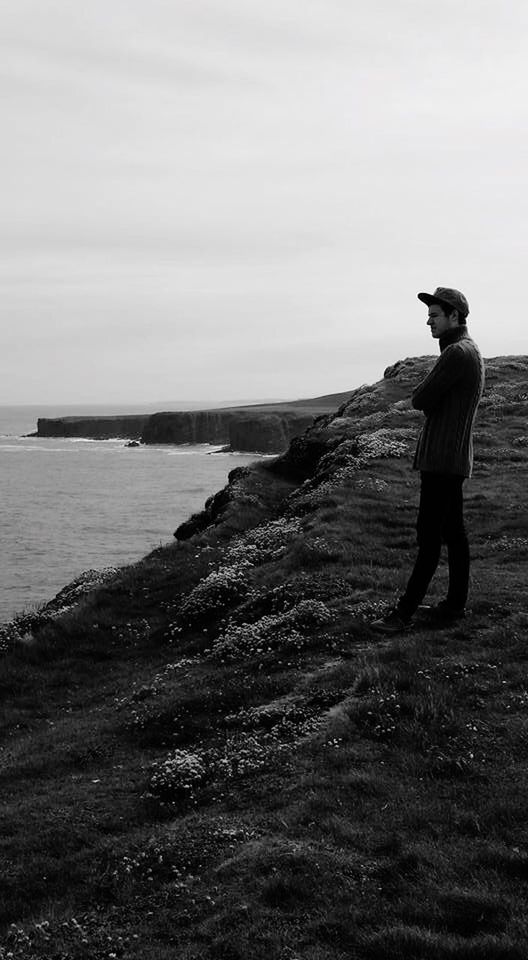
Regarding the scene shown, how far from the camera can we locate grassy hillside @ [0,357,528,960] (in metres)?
6.82

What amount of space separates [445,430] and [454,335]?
4.69 feet

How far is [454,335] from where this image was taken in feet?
40.4

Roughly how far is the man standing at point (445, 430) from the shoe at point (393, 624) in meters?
0.03

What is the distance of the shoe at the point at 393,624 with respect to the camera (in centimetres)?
1269

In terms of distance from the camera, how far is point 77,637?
59.6 ft

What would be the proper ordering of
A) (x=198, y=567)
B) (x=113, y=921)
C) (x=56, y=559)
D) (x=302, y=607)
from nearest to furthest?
(x=113, y=921) < (x=302, y=607) < (x=198, y=567) < (x=56, y=559)

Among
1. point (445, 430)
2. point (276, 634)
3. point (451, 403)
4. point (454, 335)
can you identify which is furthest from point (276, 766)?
point (454, 335)

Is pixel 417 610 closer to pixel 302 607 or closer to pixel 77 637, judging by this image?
pixel 302 607

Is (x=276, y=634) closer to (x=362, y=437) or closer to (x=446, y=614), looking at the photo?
(x=446, y=614)

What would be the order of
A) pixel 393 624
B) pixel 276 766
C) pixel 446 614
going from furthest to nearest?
1. pixel 446 614
2. pixel 393 624
3. pixel 276 766

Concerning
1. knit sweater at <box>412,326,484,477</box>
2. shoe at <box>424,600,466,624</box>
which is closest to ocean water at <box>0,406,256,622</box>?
shoe at <box>424,600,466,624</box>

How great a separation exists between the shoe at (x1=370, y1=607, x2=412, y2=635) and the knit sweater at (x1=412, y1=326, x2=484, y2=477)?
2.34 meters

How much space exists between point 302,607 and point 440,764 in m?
5.85

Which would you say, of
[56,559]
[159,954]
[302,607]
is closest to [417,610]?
[302,607]
